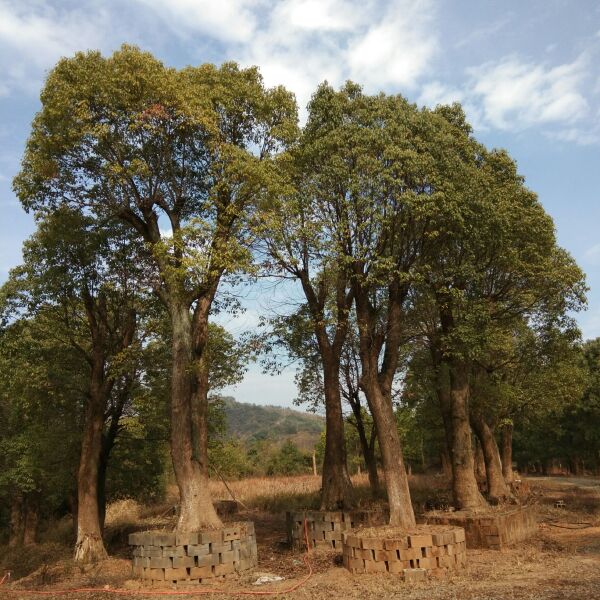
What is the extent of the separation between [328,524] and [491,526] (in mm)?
4299

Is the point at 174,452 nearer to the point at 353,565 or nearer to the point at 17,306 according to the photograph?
the point at 353,565

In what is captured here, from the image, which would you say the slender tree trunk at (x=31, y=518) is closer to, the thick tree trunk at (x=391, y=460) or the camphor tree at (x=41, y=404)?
the camphor tree at (x=41, y=404)

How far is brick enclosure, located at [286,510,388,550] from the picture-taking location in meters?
15.7

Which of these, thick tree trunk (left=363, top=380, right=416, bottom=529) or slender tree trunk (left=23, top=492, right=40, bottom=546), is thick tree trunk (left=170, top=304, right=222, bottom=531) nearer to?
thick tree trunk (left=363, top=380, right=416, bottom=529)

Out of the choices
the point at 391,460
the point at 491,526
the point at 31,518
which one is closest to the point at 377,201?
the point at 391,460

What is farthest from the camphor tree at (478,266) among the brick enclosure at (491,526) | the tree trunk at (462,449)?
the brick enclosure at (491,526)

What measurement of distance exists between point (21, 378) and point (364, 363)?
11.4 meters

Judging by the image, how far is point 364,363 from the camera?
1446 cm

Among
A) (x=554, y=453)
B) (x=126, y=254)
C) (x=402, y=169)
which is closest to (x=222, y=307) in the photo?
(x=126, y=254)

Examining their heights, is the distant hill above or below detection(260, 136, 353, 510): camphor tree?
above

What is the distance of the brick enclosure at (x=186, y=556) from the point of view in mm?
12312

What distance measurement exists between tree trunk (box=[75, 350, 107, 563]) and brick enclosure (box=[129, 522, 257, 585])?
4.74 metres

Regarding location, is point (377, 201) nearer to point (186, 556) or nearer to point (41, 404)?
point (186, 556)

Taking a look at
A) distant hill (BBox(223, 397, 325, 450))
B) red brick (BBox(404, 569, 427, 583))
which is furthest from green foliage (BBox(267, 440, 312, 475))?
distant hill (BBox(223, 397, 325, 450))
